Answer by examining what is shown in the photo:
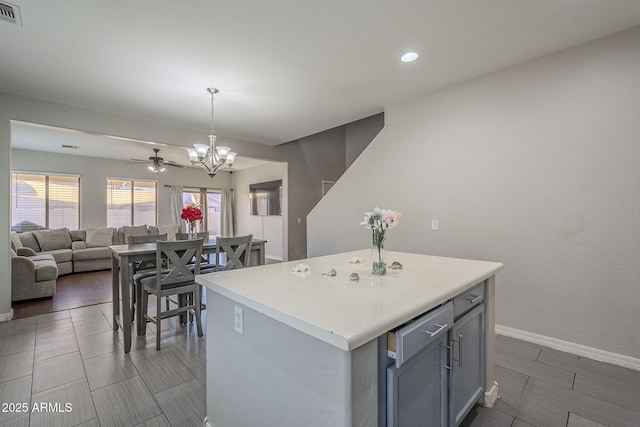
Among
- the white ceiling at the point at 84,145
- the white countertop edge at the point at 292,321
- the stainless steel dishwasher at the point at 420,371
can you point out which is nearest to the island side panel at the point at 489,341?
the stainless steel dishwasher at the point at 420,371

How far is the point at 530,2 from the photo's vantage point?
1.89 metres

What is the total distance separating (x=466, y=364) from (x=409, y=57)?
97.1 inches

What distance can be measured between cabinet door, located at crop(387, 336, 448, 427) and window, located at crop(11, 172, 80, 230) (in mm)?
8156

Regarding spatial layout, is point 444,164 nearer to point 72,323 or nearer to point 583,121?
point 583,121

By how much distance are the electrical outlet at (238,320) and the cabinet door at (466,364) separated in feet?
3.18

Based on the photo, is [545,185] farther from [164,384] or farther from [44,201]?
[44,201]

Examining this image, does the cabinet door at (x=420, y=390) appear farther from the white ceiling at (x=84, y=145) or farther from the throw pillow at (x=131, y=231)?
the throw pillow at (x=131, y=231)

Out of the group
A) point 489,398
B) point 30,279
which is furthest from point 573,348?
point 30,279

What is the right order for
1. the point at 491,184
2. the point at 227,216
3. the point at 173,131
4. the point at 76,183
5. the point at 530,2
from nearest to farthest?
the point at 530,2 < the point at 491,184 < the point at 173,131 < the point at 76,183 < the point at 227,216

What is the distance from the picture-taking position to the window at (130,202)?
277 inches

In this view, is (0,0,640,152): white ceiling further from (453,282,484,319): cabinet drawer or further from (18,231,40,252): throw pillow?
(18,231,40,252): throw pillow

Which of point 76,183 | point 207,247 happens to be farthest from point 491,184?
point 76,183

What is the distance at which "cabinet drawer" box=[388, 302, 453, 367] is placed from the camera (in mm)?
967

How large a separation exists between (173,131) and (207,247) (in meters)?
2.42
